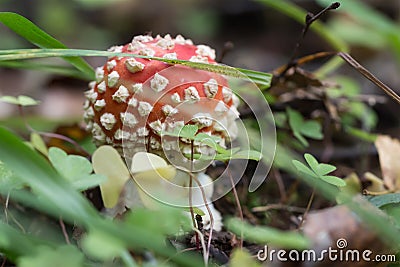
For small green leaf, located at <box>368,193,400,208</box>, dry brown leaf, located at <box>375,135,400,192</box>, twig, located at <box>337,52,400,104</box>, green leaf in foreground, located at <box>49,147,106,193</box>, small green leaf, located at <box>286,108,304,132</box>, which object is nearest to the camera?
green leaf in foreground, located at <box>49,147,106,193</box>

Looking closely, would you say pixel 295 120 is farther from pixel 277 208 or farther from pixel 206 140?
pixel 206 140

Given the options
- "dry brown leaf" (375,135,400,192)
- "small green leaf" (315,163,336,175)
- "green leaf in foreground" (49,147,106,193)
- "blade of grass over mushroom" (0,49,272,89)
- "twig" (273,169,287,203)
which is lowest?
"twig" (273,169,287,203)

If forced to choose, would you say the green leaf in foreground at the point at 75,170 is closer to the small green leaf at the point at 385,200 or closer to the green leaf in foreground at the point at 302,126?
the small green leaf at the point at 385,200

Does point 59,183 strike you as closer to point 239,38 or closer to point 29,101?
point 29,101

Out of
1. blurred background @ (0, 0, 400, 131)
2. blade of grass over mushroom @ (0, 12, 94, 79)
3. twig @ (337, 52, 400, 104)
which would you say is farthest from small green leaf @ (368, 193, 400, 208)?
blurred background @ (0, 0, 400, 131)

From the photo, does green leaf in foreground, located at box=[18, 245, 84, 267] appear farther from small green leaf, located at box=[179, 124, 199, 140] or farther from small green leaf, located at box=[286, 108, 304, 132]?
small green leaf, located at box=[286, 108, 304, 132]

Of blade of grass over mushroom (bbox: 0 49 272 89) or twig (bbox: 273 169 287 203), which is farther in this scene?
twig (bbox: 273 169 287 203)

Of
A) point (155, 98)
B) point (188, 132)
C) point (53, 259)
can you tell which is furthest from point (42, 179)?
point (155, 98)

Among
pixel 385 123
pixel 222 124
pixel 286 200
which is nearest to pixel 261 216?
pixel 286 200
